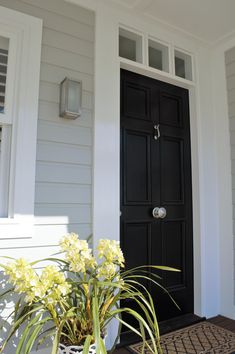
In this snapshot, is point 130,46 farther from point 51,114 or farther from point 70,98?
point 51,114

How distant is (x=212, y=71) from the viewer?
283cm

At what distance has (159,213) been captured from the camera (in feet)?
7.94

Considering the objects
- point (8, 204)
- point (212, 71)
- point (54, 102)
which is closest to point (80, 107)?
point (54, 102)

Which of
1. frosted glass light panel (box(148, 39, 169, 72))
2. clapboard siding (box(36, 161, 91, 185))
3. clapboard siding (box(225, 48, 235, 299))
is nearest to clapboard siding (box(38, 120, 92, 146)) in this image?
clapboard siding (box(36, 161, 91, 185))

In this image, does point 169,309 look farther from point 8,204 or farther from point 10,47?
point 10,47

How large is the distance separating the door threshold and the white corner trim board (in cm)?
114

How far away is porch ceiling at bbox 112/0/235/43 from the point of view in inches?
87.7

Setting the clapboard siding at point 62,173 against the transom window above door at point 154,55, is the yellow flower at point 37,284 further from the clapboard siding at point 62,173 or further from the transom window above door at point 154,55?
the transom window above door at point 154,55

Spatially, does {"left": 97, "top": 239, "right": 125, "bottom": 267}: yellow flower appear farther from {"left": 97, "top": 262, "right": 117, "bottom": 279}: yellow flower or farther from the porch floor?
the porch floor

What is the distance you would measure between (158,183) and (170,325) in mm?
1233

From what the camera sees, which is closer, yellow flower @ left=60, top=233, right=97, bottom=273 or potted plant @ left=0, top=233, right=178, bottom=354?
potted plant @ left=0, top=233, right=178, bottom=354

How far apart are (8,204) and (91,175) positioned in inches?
24.5

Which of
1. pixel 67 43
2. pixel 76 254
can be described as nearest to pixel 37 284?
pixel 76 254

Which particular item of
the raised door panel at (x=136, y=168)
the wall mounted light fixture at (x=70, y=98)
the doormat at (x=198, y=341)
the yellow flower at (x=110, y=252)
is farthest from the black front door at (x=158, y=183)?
the yellow flower at (x=110, y=252)
